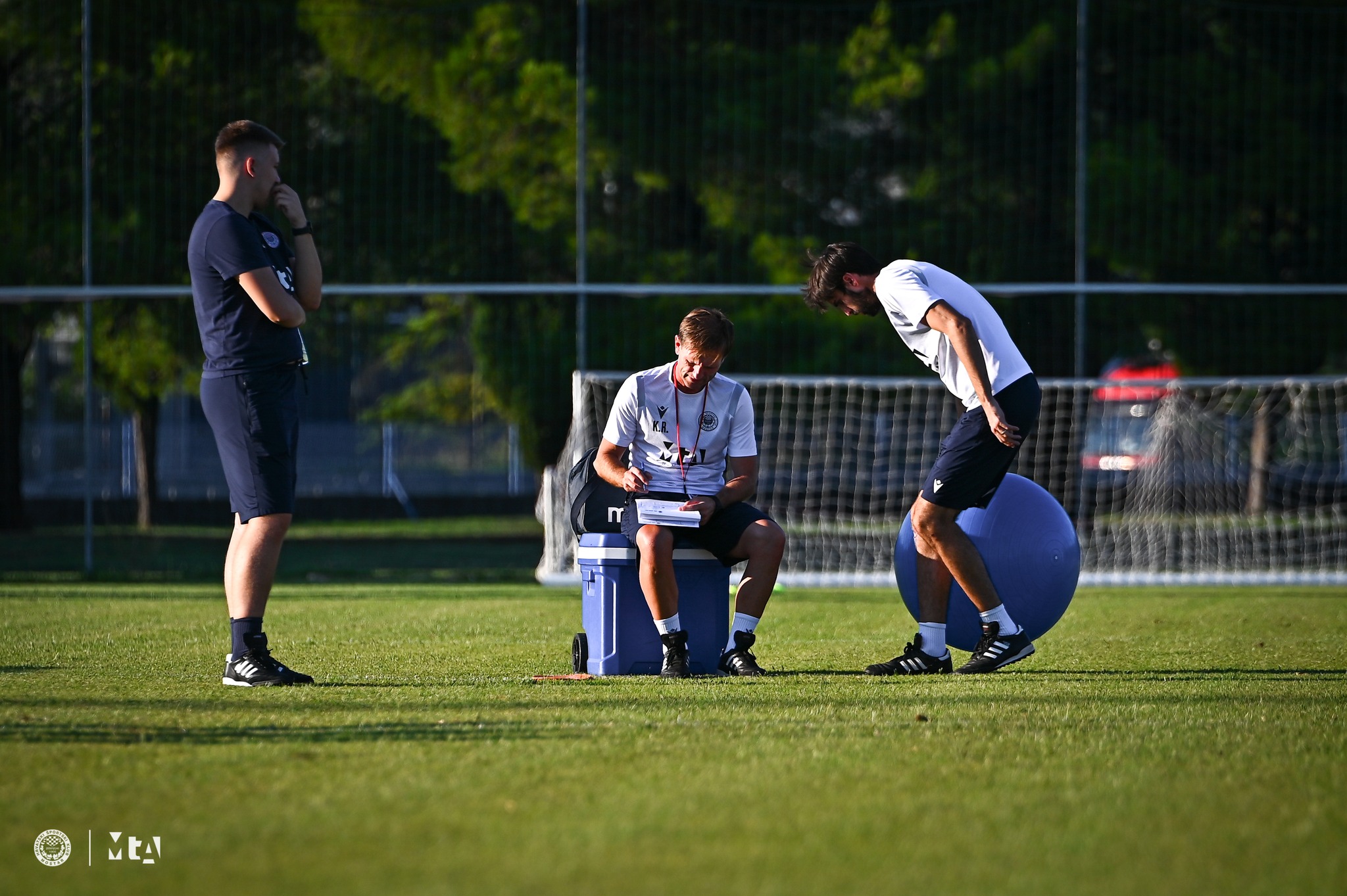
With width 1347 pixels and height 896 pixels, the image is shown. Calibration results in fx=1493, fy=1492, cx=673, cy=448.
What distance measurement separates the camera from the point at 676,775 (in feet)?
11.8

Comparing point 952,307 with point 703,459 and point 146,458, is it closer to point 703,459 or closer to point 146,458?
point 703,459

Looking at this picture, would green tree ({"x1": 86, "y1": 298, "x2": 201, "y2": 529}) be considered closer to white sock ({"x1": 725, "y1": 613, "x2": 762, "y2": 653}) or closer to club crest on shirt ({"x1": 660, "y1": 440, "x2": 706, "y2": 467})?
club crest on shirt ({"x1": 660, "y1": 440, "x2": 706, "y2": 467})

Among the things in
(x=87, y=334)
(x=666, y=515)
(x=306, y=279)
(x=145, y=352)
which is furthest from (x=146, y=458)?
(x=666, y=515)

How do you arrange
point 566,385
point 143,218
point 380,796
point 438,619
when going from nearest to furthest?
1. point 380,796
2. point 438,619
3. point 143,218
4. point 566,385

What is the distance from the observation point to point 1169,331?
19.5 m

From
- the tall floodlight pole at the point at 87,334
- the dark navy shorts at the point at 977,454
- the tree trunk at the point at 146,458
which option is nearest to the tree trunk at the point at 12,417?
the tree trunk at the point at 146,458

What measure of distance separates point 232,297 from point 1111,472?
14.1 meters

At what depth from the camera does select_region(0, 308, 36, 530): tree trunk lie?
16.5 meters

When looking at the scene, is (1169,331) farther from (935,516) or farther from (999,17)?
(935,516)

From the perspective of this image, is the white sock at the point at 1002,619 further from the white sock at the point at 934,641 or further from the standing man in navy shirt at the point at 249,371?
the standing man in navy shirt at the point at 249,371

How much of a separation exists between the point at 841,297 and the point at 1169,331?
15.1m

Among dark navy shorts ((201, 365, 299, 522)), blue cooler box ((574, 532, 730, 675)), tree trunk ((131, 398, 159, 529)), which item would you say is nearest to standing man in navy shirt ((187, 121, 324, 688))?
dark navy shorts ((201, 365, 299, 522))

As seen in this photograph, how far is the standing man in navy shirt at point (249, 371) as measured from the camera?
521cm

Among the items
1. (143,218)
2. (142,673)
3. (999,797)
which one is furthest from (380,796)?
(143,218)
